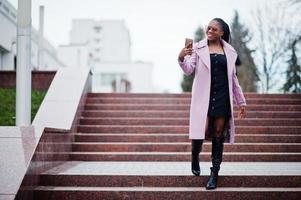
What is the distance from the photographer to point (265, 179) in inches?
203

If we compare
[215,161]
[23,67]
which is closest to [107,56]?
[23,67]

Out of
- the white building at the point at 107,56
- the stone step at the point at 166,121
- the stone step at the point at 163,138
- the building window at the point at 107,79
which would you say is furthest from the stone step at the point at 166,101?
the building window at the point at 107,79

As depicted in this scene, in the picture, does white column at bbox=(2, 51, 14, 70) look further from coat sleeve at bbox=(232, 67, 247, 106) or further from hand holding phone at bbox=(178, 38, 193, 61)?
coat sleeve at bbox=(232, 67, 247, 106)

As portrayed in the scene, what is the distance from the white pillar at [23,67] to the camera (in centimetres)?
644

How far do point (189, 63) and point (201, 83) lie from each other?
279 millimetres

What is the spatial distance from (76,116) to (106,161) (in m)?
1.58

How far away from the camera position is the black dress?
4895mm

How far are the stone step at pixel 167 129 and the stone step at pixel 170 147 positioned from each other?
32.9 inches

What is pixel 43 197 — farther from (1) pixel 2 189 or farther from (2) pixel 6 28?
(2) pixel 6 28

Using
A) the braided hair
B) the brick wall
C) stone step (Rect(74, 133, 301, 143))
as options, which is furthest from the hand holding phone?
the brick wall

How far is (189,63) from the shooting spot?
493 centimetres

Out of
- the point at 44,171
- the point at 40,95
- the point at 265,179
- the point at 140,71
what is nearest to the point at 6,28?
the point at 40,95

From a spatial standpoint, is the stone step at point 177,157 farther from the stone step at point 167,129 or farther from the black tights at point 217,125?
the black tights at point 217,125

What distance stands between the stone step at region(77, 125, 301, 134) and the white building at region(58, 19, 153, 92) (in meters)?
4.08
